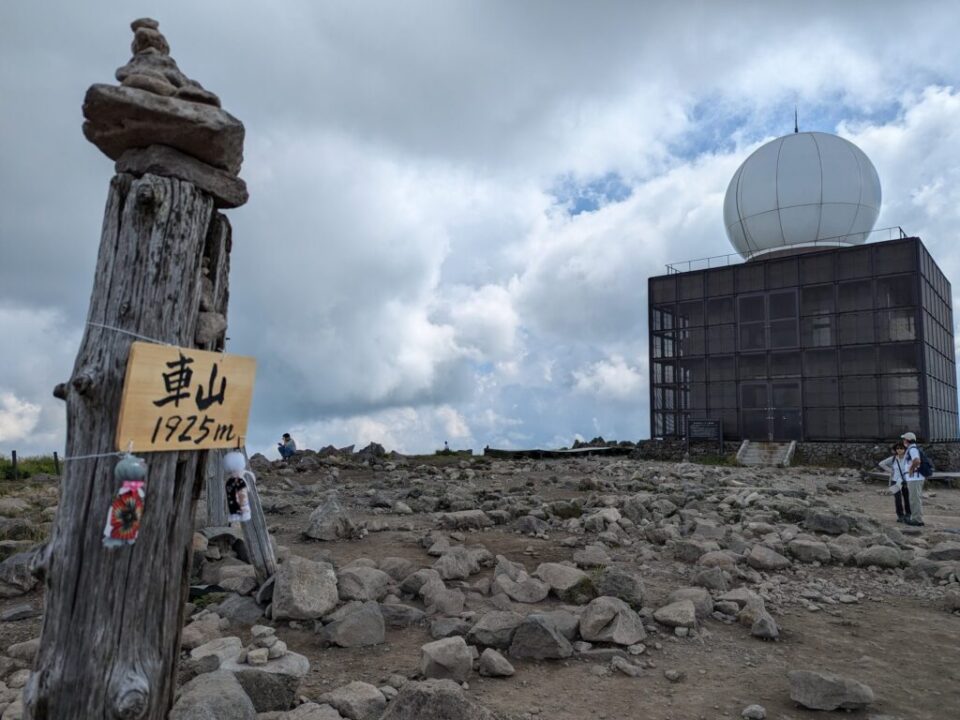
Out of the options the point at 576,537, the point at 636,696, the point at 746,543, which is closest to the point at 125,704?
the point at 636,696

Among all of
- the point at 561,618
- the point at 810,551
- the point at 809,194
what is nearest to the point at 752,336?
the point at 809,194

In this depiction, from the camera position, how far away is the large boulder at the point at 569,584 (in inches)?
244

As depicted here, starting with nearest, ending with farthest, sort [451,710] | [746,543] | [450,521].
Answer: [451,710] < [746,543] < [450,521]

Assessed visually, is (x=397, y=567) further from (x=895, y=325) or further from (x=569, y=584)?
(x=895, y=325)

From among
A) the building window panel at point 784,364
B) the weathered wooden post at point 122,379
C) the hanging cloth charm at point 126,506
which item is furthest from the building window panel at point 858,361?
the hanging cloth charm at point 126,506

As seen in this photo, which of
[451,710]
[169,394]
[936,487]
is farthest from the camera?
[936,487]

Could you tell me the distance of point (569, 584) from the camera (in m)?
6.29

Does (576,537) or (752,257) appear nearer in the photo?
(576,537)

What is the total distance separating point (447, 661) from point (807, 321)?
3161 centimetres

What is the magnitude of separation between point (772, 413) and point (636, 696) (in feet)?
97.0

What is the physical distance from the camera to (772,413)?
31.0 m

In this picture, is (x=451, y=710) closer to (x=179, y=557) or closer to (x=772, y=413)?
(x=179, y=557)

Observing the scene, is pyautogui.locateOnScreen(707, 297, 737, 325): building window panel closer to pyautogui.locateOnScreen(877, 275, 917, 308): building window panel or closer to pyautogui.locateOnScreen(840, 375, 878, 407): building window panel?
pyautogui.locateOnScreen(840, 375, 878, 407): building window panel

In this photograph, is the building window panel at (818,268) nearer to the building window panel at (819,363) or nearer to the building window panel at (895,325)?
the building window panel at (895,325)
